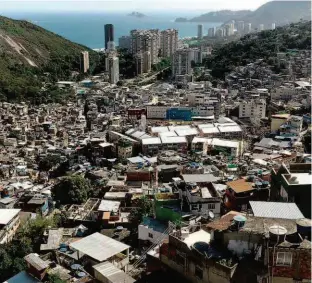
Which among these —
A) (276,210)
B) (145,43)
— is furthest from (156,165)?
A: (145,43)

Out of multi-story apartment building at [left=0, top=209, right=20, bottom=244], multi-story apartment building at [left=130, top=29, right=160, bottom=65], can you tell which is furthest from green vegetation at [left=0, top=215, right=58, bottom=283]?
multi-story apartment building at [left=130, top=29, right=160, bottom=65]

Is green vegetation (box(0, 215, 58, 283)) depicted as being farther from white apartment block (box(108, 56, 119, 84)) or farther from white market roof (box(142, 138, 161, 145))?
white apartment block (box(108, 56, 119, 84))

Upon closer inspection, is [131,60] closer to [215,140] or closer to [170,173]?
[215,140]

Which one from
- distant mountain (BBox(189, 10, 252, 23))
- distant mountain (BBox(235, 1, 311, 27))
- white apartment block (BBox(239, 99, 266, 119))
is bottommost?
white apartment block (BBox(239, 99, 266, 119))

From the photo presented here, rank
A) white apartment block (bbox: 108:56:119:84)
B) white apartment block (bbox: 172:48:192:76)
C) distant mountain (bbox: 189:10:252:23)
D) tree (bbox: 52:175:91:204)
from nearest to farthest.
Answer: tree (bbox: 52:175:91:204) → white apartment block (bbox: 172:48:192:76) → white apartment block (bbox: 108:56:119:84) → distant mountain (bbox: 189:10:252:23)

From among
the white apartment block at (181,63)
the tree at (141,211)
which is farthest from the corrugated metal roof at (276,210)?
the white apartment block at (181,63)

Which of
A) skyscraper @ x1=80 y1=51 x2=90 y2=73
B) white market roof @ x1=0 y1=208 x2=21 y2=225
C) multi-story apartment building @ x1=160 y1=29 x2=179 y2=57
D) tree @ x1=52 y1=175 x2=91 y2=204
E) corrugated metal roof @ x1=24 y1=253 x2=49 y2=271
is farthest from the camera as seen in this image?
multi-story apartment building @ x1=160 y1=29 x2=179 y2=57
